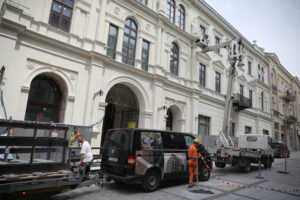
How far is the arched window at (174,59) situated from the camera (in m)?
17.3

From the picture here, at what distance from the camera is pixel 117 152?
257 inches

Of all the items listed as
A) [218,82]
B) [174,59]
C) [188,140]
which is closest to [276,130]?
[218,82]

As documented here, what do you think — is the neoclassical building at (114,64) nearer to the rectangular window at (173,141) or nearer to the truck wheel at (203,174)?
the rectangular window at (173,141)

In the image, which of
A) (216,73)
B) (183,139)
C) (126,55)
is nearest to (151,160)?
(183,139)

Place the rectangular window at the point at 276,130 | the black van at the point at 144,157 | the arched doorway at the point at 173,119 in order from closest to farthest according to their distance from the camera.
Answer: the black van at the point at 144,157 < the arched doorway at the point at 173,119 < the rectangular window at the point at 276,130

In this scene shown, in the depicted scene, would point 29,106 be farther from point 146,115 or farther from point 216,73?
point 216,73

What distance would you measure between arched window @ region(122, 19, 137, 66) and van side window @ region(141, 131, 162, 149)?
27.0ft

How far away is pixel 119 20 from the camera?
539 inches

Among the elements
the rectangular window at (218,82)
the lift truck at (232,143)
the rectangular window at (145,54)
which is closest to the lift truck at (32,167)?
the lift truck at (232,143)

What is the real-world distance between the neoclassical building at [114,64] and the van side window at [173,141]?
557cm

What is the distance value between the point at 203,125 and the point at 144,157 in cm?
1439

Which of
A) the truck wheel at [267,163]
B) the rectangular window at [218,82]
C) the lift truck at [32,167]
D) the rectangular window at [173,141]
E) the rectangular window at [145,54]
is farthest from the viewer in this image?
the rectangular window at [218,82]

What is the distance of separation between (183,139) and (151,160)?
6.44ft

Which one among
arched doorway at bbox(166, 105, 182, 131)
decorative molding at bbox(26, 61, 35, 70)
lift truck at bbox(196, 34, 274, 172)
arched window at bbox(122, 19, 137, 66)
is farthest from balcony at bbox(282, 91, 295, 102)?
decorative molding at bbox(26, 61, 35, 70)
